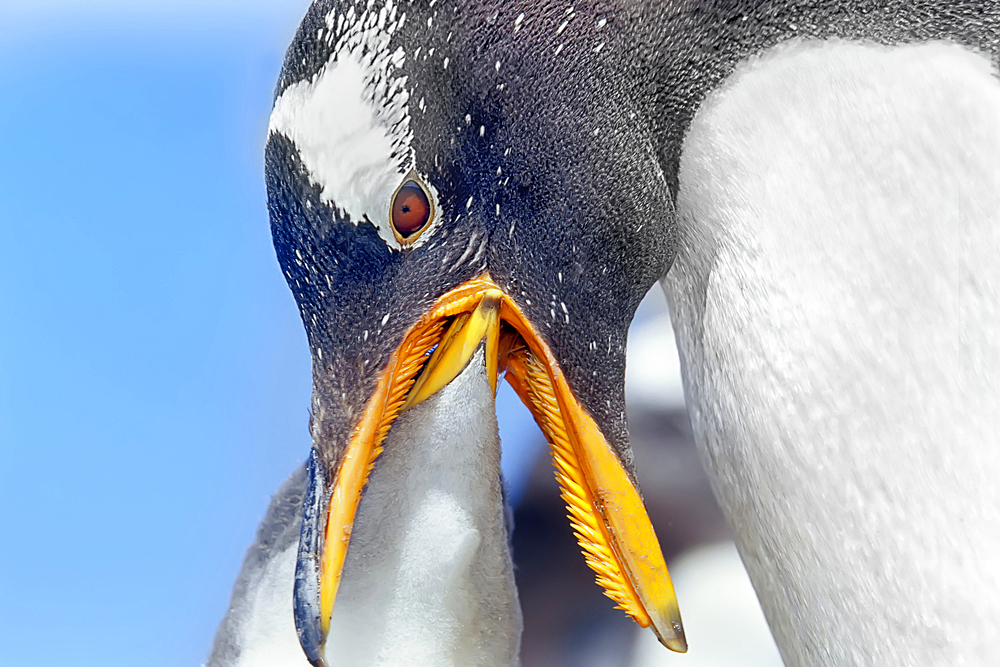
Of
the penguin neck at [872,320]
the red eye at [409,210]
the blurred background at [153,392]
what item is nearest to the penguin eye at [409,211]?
the red eye at [409,210]

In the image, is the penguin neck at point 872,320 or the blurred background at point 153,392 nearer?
the penguin neck at point 872,320

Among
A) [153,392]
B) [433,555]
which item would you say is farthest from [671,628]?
[153,392]

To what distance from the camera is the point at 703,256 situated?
0.52 meters

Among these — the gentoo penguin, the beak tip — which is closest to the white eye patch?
the gentoo penguin

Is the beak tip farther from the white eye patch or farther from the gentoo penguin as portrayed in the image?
the white eye patch

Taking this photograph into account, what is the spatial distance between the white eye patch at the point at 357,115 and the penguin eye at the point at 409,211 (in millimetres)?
11

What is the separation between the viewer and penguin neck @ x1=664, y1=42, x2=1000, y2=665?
0.44 m

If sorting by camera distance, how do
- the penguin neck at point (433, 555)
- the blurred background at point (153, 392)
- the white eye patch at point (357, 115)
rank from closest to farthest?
the white eye patch at point (357, 115), the penguin neck at point (433, 555), the blurred background at point (153, 392)

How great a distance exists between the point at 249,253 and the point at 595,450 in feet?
2.02

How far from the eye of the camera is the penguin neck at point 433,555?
64 centimetres

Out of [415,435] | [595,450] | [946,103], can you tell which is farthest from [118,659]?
[946,103]

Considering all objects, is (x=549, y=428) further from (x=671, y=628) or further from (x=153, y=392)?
(x=153, y=392)

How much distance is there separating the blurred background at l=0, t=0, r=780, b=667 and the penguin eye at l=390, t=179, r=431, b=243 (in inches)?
20.0

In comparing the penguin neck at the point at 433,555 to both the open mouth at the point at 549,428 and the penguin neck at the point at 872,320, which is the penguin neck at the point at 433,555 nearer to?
the open mouth at the point at 549,428
